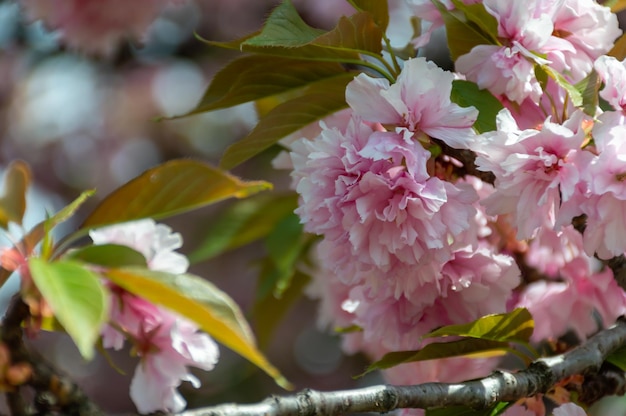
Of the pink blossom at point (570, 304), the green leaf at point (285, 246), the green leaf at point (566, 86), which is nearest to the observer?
the green leaf at point (566, 86)

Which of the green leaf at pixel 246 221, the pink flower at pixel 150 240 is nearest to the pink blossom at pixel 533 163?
the pink flower at pixel 150 240

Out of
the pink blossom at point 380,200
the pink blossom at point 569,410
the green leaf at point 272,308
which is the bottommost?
the green leaf at point 272,308

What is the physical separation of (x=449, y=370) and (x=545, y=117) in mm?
302

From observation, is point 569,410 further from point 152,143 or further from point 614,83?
point 152,143

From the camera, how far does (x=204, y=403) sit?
125 inches

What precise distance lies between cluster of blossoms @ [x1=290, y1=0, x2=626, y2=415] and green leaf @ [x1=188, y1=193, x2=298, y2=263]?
0.66 m

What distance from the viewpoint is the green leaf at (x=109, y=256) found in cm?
70

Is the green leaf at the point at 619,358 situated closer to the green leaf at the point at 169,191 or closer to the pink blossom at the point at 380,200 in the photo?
the pink blossom at the point at 380,200

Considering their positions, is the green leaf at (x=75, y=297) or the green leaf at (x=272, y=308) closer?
the green leaf at (x=75, y=297)

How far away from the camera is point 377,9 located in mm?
890

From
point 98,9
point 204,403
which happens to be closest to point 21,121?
point 204,403

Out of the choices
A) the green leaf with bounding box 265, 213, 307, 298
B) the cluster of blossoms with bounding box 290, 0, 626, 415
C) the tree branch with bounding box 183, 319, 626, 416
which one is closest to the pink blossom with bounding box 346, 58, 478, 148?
the cluster of blossoms with bounding box 290, 0, 626, 415

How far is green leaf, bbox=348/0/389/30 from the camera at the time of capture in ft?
2.92

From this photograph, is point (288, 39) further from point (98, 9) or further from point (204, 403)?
point (204, 403)
